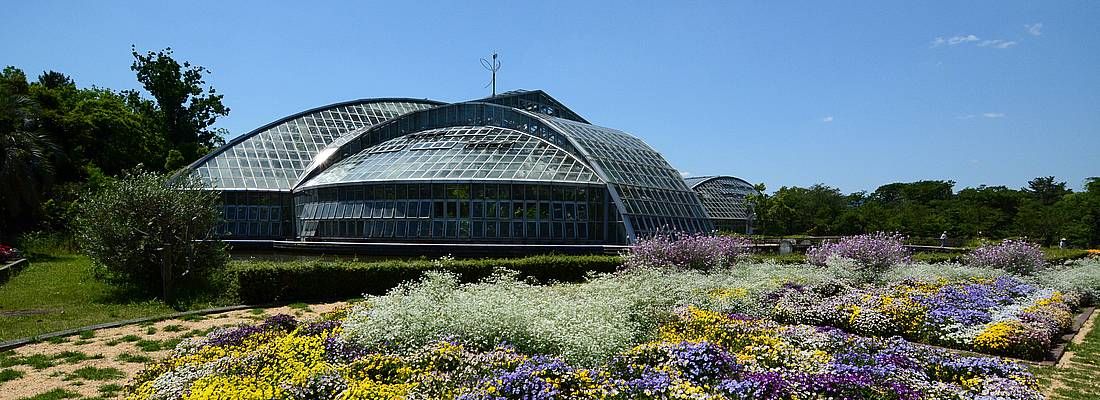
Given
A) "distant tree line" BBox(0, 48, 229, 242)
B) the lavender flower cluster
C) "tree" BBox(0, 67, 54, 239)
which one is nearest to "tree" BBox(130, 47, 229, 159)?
"distant tree line" BBox(0, 48, 229, 242)

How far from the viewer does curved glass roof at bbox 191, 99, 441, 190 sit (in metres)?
35.0

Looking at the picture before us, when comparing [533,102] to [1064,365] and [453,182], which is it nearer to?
[453,182]

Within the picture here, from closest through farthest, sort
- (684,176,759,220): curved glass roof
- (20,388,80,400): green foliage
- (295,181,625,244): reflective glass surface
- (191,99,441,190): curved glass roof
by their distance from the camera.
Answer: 1. (20,388,80,400): green foliage
2. (295,181,625,244): reflective glass surface
3. (191,99,441,190): curved glass roof
4. (684,176,759,220): curved glass roof

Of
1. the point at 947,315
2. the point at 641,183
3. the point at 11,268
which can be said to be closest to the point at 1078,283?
the point at 947,315

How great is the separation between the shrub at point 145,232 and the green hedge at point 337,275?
4.48ft

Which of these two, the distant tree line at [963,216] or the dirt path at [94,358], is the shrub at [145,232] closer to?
the dirt path at [94,358]

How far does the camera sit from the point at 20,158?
88.0ft

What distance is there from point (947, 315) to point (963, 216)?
64.6 metres

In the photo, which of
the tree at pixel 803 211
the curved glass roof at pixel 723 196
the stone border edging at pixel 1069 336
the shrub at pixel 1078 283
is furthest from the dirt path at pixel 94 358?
the tree at pixel 803 211

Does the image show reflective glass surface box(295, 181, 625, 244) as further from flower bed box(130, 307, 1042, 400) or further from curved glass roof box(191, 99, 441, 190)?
flower bed box(130, 307, 1042, 400)

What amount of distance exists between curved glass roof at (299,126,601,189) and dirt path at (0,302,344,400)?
14.8m

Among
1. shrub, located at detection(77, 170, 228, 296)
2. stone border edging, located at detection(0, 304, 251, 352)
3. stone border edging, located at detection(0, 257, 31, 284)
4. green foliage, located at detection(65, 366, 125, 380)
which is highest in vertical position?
shrub, located at detection(77, 170, 228, 296)

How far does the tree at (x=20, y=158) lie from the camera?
86.9ft

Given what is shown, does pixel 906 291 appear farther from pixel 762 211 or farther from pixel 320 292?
pixel 762 211
